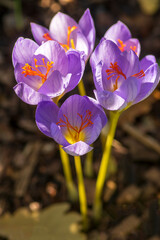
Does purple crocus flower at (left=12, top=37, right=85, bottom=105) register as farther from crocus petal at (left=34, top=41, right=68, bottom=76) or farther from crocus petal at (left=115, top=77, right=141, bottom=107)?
crocus petal at (left=115, top=77, right=141, bottom=107)

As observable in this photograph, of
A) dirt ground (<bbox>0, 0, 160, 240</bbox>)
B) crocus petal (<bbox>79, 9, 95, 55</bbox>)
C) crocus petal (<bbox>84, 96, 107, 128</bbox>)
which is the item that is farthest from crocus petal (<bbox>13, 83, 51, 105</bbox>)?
dirt ground (<bbox>0, 0, 160, 240</bbox>)

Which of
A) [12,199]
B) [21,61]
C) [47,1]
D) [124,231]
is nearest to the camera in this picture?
[21,61]

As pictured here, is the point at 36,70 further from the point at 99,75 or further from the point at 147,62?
the point at 147,62

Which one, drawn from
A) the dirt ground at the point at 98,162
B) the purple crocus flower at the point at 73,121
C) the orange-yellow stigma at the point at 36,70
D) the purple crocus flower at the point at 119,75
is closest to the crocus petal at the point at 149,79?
the purple crocus flower at the point at 119,75

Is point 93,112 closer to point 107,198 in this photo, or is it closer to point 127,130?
point 107,198

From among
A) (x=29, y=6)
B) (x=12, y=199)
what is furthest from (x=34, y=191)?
(x=29, y=6)

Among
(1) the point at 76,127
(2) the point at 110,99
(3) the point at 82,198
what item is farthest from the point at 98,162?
(2) the point at 110,99
